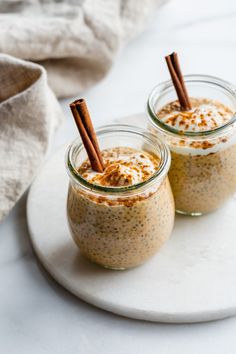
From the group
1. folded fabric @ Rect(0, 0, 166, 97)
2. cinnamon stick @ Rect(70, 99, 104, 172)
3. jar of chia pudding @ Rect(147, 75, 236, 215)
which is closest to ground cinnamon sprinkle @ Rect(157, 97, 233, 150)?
jar of chia pudding @ Rect(147, 75, 236, 215)

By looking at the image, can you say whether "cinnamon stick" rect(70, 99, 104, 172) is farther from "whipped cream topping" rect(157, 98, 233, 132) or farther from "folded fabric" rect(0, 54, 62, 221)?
"folded fabric" rect(0, 54, 62, 221)

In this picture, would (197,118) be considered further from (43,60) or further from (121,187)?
(43,60)

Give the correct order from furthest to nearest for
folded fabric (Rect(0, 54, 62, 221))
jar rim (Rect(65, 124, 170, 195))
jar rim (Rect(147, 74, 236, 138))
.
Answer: folded fabric (Rect(0, 54, 62, 221)) < jar rim (Rect(147, 74, 236, 138)) < jar rim (Rect(65, 124, 170, 195))

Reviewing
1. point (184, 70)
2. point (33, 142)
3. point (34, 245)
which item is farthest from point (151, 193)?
point (184, 70)

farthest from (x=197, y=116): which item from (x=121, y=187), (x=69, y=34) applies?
(x=69, y=34)

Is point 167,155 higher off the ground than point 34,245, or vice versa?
point 167,155

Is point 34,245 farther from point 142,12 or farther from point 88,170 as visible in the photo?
point 142,12
